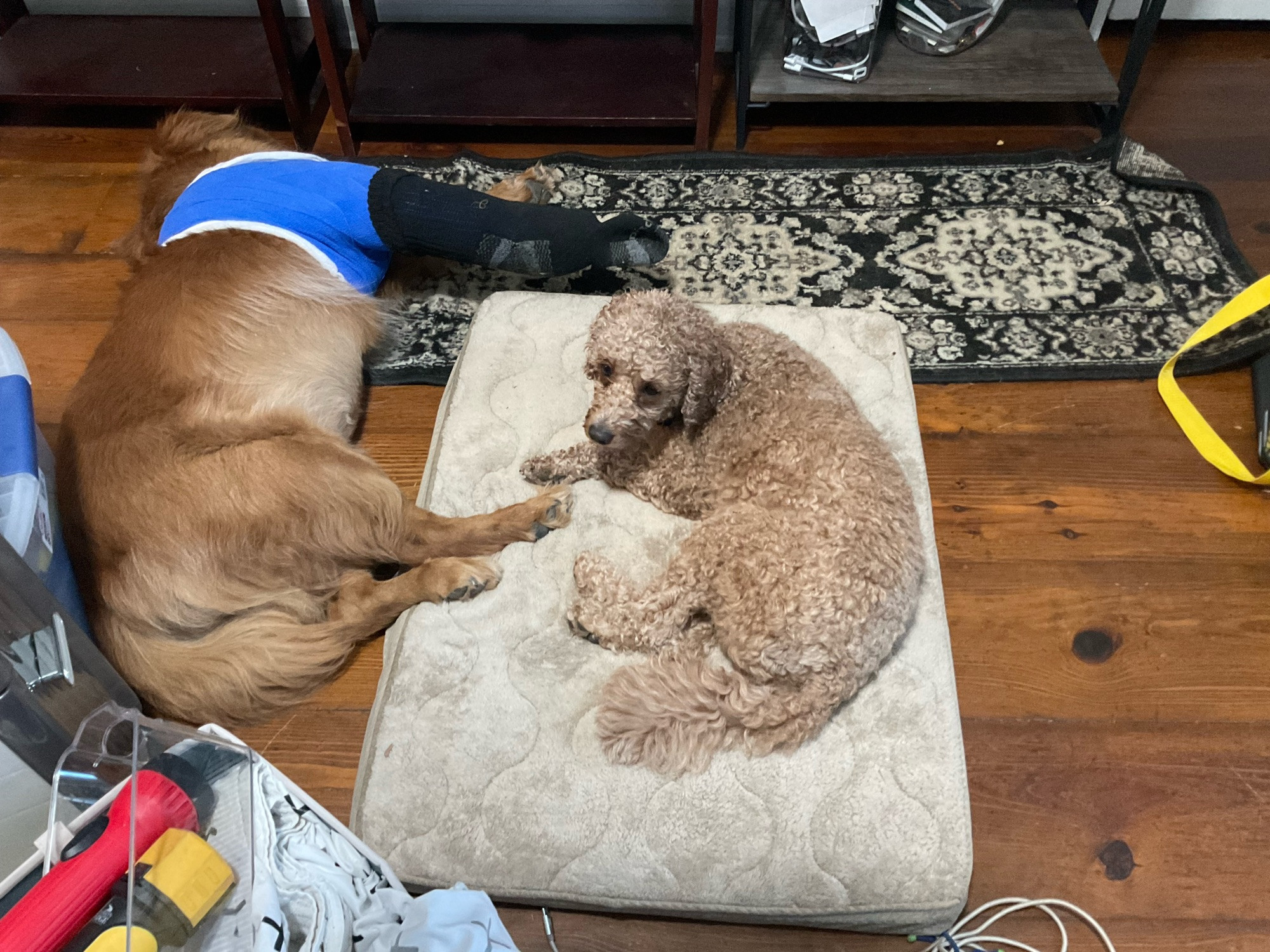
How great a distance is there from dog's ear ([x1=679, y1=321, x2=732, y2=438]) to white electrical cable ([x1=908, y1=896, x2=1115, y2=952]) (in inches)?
36.3

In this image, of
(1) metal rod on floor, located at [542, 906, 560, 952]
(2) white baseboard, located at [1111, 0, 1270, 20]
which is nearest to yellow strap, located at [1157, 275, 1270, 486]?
(2) white baseboard, located at [1111, 0, 1270, 20]

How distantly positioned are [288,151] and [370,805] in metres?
1.46

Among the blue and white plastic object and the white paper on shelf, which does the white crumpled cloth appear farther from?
the white paper on shelf

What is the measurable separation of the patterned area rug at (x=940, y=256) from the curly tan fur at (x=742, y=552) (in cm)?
64

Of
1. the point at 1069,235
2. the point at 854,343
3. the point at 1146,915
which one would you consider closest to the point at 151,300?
the point at 854,343

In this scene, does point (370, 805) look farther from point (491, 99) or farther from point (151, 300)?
point (491, 99)

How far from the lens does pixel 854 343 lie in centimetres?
191

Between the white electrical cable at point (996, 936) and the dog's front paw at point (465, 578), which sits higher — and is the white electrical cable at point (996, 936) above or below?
below

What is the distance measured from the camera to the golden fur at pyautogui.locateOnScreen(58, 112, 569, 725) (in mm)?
1411

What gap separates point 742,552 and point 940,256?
1269 millimetres

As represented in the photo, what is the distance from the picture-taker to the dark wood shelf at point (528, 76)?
2.43 metres

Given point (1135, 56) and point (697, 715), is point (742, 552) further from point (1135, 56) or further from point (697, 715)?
point (1135, 56)

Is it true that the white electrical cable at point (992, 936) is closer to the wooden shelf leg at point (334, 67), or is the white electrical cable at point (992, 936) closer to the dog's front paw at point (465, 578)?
the dog's front paw at point (465, 578)

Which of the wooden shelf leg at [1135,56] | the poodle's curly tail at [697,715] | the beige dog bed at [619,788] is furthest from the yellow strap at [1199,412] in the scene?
the poodle's curly tail at [697,715]
